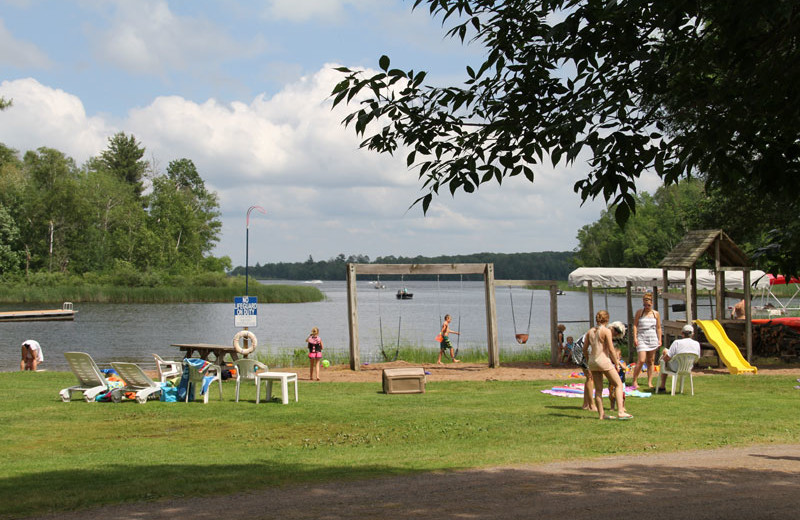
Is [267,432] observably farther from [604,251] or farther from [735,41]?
[604,251]

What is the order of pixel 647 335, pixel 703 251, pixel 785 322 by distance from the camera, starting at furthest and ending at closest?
1. pixel 785 322
2. pixel 703 251
3. pixel 647 335

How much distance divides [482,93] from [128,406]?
32.0 feet

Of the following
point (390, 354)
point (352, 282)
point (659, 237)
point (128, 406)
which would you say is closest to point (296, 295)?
point (659, 237)

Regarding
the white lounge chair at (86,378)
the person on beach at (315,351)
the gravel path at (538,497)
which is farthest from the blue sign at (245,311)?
the gravel path at (538,497)

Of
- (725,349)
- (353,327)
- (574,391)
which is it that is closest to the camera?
(574,391)

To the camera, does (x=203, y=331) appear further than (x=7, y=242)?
No

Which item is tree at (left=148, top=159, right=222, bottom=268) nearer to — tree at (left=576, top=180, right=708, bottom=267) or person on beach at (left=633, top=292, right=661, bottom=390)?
tree at (left=576, top=180, right=708, bottom=267)

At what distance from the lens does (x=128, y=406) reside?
43.7 ft

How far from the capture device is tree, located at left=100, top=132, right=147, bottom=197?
104 meters

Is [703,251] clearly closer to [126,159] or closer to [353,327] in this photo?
[353,327]

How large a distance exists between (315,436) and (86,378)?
579cm

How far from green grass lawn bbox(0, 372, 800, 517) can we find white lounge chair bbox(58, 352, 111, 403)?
0.38m

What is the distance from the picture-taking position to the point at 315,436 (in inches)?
418

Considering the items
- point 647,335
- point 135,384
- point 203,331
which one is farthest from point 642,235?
point 135,384
